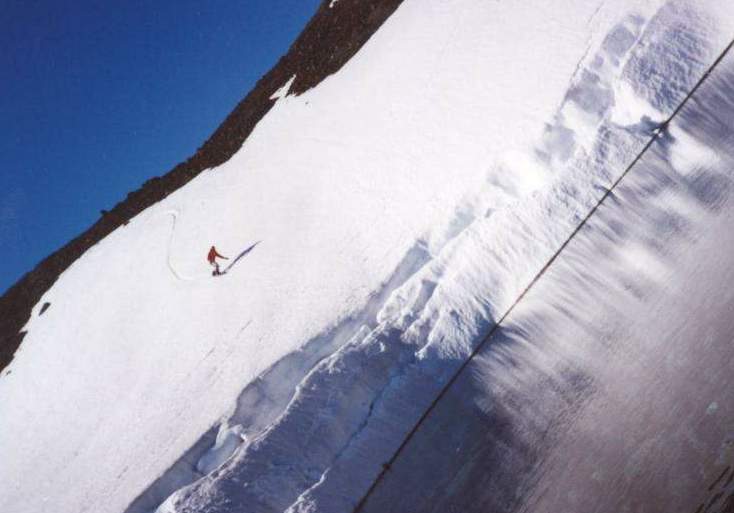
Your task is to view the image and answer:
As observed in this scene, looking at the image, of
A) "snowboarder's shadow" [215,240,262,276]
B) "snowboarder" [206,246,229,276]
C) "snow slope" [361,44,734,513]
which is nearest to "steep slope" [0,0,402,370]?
"snowboarder" [206,246,229,276]

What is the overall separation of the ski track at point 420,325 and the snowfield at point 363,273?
0.7 inches

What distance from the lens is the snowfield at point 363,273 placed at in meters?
3.96

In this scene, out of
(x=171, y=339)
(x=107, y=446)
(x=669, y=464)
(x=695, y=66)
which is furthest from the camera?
(x=171, y=339)

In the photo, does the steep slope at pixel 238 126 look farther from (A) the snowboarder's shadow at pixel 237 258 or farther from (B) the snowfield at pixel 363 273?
(A) the snowboarder's shadow at pixel 237 258

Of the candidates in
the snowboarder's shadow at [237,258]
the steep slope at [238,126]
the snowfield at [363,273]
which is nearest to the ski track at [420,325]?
the snowfield at [363,273]

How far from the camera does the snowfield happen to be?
156 inches

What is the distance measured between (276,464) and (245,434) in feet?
1.88

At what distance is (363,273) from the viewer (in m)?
5.20

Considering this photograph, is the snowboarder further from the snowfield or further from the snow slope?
the snow slope

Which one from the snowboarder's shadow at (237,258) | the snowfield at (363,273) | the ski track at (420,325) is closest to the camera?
the ski track at (420,325)

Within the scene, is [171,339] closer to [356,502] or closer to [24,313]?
[356,502]

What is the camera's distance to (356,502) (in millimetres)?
3615

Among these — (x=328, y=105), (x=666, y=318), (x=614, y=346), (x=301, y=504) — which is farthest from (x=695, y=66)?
(x=328, y=105)

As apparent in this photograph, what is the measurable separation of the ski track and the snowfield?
0.06 feet
